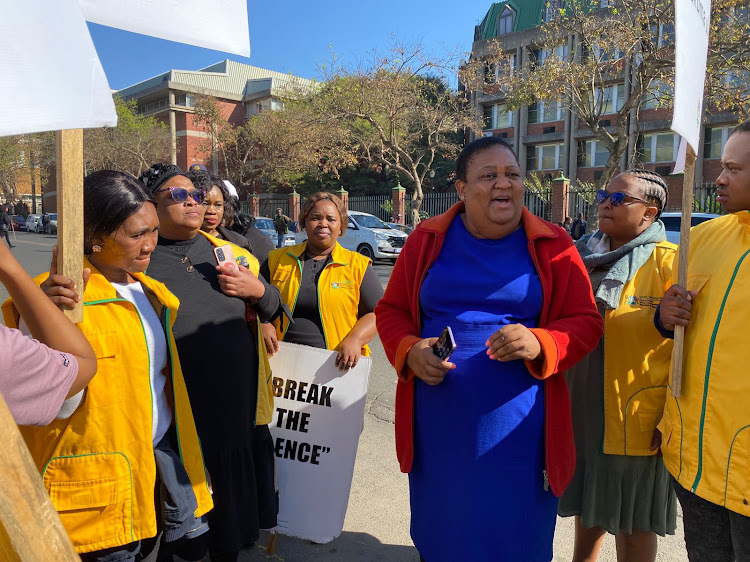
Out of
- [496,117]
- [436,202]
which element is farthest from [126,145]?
[496,117]

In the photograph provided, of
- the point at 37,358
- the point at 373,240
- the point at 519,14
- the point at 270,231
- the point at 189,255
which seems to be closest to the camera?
the point at 37,358

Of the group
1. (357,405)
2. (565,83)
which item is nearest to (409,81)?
(565,83)

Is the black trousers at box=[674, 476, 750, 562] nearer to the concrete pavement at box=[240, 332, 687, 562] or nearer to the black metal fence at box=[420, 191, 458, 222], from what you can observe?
the concrete pavement at box=[240, 332, 687, 562]

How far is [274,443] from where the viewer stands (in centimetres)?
287

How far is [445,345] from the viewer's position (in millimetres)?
1672

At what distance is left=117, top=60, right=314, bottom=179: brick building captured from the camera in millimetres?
45500

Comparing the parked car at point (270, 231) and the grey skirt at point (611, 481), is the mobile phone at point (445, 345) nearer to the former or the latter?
the grey skirt at point (611, 481)

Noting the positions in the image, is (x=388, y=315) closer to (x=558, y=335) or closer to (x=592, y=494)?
(x=558, y=335)

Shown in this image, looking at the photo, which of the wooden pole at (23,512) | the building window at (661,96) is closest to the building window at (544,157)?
the building window at (661,96)

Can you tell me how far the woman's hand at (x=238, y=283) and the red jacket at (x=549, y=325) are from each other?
599mm

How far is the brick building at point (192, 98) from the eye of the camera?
45500 mm

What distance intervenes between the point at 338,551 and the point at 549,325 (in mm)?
1787

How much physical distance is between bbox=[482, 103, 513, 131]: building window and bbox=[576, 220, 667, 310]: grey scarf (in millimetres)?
35956

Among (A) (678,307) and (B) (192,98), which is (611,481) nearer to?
(A) (678,307)
